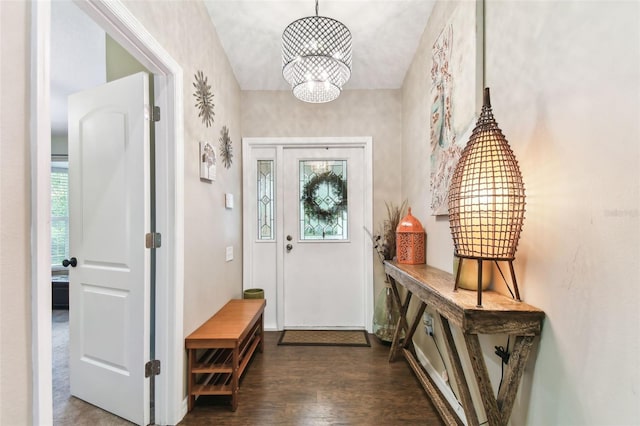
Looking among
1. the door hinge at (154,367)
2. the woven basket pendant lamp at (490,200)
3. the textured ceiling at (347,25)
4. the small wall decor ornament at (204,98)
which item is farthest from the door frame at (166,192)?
the woven basket pendant lamp at (490,200)

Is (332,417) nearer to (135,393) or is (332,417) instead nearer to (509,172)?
(135,393)

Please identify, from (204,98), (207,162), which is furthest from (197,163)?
(204,98)

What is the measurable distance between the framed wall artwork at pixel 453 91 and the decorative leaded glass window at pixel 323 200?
116 centimetres

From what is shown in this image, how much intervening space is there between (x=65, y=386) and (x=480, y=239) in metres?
2.74

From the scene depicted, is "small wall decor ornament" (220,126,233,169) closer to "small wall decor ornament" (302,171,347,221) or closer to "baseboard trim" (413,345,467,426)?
"small wall decor ornament" (302,171,347,221)

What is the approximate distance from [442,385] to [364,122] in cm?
240

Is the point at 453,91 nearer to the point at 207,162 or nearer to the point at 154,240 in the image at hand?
the point at 207,162

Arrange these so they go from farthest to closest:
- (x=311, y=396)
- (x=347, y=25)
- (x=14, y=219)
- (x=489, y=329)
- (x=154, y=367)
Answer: (x=347, y=25), (x=311, y=396), (x=154, y=367), (x=489, y=329), (x=14, y=219)

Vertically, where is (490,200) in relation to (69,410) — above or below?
above

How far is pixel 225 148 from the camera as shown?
258cm

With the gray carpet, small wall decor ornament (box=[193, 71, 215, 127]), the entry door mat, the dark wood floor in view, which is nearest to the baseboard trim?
the dark wood floor

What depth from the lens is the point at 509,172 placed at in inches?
40.9

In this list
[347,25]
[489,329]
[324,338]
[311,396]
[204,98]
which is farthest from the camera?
[324,338]

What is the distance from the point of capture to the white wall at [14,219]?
83cm
